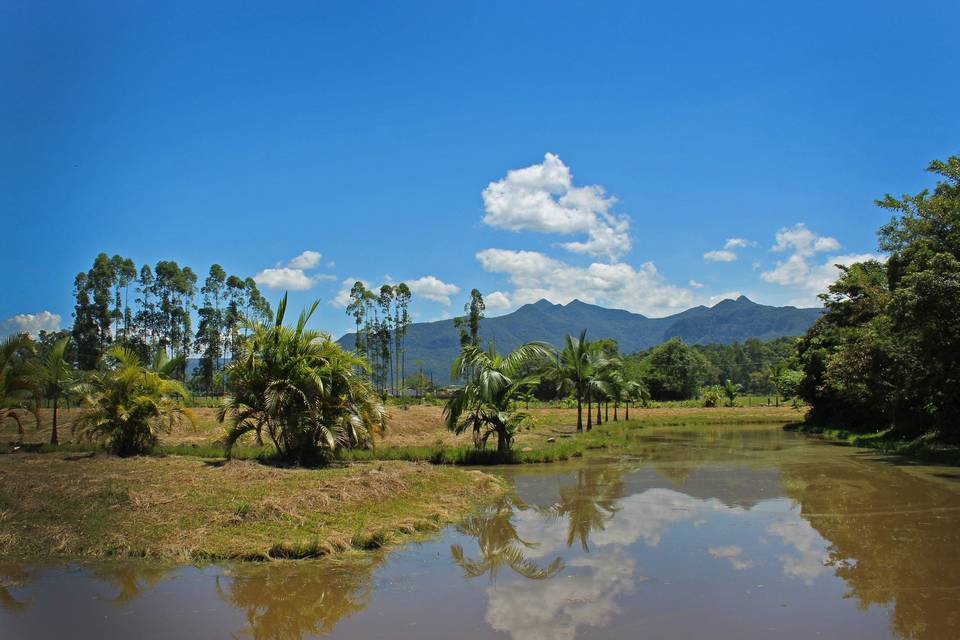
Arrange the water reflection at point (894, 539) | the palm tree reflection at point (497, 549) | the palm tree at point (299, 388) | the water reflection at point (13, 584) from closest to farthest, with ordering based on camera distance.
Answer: the water reflection at point (13, 584), the water reflection at point (894, 539), the palm tree reflection at point (497, 549), the palm tree at point (299, 388)

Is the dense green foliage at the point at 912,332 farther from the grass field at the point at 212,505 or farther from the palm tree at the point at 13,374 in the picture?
the palm tree at the point at 13,374

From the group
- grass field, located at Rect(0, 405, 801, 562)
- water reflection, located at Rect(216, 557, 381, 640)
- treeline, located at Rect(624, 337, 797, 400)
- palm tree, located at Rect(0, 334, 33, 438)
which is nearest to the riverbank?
grass field, located at Rect(0, 405, 801, 562)

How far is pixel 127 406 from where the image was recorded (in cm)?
1634

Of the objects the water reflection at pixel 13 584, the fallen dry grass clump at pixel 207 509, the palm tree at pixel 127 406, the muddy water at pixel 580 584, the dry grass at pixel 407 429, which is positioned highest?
the palm tree at pixel 127 406

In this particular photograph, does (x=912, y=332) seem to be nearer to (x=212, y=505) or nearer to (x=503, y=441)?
(x=503, y=441)

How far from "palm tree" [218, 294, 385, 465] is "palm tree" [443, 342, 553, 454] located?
4930 mm

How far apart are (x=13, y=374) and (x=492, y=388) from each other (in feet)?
43.4

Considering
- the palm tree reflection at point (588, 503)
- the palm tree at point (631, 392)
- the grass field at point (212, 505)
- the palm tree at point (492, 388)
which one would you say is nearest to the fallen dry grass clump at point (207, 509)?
the grass field at point (212, 505)

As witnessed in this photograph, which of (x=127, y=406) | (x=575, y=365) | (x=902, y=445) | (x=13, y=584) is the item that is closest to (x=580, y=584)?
(x=13, y=584)

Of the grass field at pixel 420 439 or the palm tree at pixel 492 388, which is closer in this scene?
the grass field at pixel 420 439

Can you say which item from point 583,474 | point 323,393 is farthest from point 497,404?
point 323,393

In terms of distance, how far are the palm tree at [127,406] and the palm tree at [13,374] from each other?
154cm

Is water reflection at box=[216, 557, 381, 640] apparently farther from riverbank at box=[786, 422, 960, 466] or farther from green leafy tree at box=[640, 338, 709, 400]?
green leafy tree at box=[640, 338, 709, 400]

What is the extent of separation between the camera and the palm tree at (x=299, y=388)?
15445mm
